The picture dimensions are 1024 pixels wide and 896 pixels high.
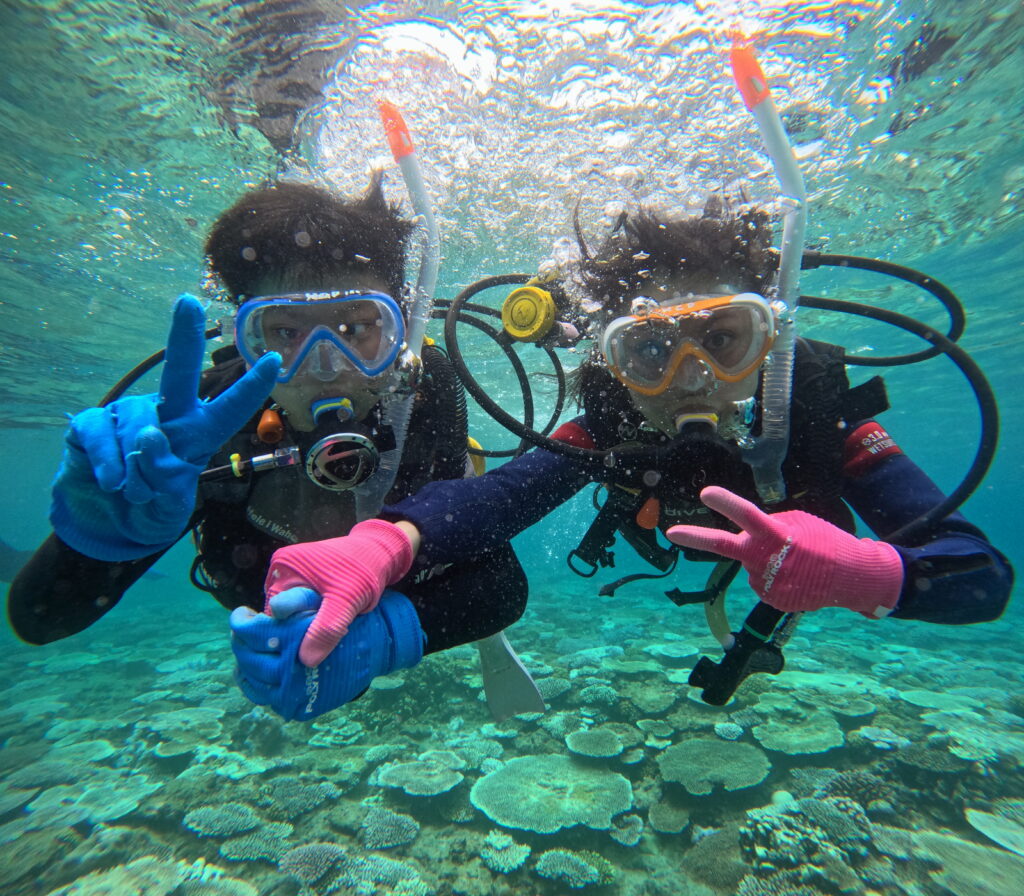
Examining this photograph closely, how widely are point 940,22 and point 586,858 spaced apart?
959 cm

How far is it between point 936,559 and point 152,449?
9.57 ft

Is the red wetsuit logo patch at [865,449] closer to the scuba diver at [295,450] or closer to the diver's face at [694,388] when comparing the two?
the diver's face at [694,388]

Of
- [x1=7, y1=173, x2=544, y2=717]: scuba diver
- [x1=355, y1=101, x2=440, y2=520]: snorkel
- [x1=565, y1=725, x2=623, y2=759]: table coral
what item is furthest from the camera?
[x1=565, y1=725, x2=623, y2=759]: table coral

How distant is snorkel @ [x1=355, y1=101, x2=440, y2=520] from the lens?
2.94 metres

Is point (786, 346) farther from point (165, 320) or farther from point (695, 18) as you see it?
point (165, 320)

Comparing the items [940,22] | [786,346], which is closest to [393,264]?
[786,346]

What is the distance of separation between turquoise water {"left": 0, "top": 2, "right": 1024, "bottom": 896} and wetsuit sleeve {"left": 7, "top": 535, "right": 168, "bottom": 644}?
309cm

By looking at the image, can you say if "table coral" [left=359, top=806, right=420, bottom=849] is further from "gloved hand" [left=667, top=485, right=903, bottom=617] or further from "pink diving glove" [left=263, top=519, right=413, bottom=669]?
"gloved hand" [left=667, top=485, right=903, bottom=617]

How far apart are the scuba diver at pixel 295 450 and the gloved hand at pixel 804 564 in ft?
4.18

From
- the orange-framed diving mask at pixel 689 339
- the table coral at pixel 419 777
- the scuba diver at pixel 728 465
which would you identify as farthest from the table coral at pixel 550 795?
the orange-framed diving mask at pixel 689 339

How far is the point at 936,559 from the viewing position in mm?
1970

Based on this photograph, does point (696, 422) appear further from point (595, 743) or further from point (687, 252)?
point (595, 743)

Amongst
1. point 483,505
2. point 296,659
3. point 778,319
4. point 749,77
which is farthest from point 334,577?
point 749,77

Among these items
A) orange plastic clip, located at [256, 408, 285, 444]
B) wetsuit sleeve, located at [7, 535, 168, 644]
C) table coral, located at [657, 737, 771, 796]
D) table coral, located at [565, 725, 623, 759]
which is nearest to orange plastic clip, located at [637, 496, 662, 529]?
orange plastic clip, located at [256, 408, 285, 444]
